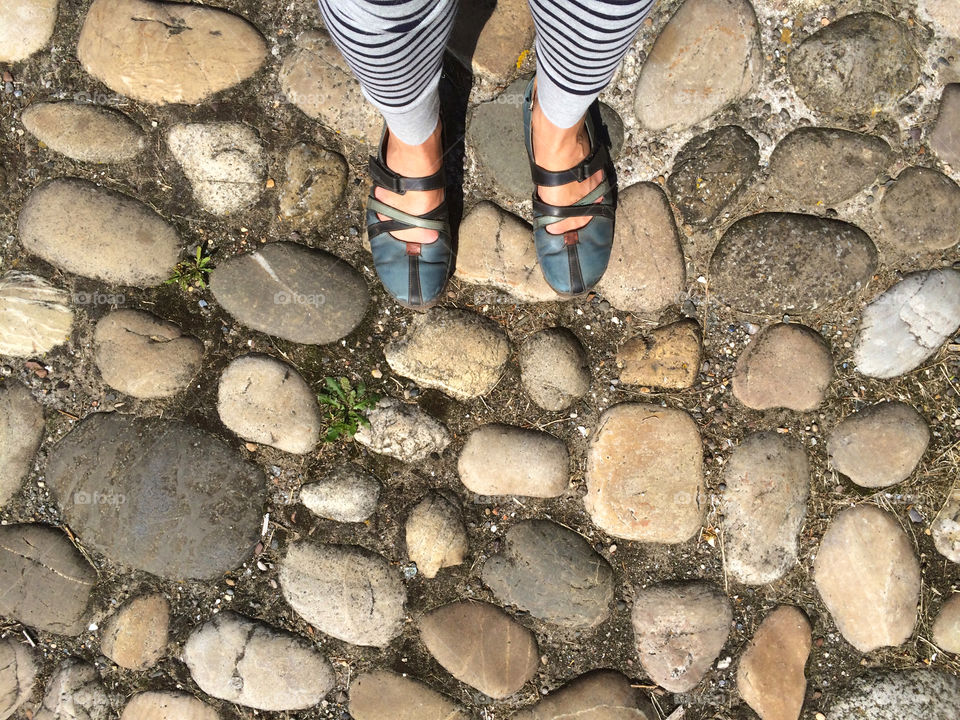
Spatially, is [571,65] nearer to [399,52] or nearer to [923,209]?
[399,52]

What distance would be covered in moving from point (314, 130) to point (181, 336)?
0.81 m

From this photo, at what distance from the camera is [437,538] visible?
210 centimetres

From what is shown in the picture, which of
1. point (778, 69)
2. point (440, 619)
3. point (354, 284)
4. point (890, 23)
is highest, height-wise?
point (890, 23)

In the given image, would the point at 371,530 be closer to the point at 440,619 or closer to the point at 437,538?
the point at 437,538

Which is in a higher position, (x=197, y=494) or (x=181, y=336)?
(x=181, y=336)

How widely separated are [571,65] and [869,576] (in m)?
1.82

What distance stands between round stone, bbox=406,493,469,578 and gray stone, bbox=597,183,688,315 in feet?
2.94

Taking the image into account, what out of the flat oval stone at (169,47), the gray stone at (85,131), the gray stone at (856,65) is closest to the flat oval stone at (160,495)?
the gray stone at (85,131)

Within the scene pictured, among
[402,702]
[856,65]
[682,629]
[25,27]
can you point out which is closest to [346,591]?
[402,702]

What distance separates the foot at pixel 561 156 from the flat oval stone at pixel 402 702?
5.03ft

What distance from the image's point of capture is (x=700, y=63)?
6.77 ft

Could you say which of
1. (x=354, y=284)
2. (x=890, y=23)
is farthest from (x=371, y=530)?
(x=890, y=23)

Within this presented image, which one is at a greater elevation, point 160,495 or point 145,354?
point 145,354

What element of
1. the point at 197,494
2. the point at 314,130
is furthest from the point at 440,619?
the point at 314,130
